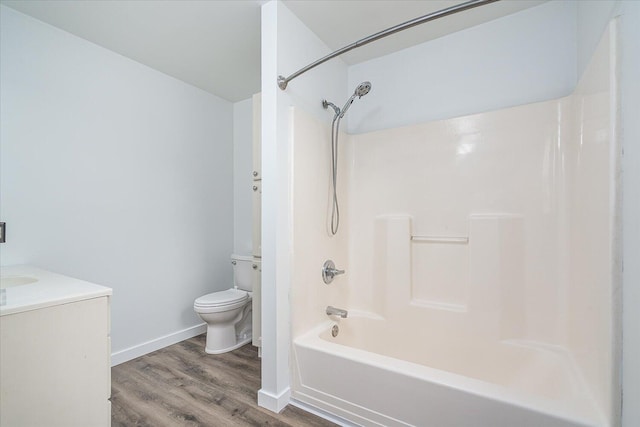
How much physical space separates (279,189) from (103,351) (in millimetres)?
1068

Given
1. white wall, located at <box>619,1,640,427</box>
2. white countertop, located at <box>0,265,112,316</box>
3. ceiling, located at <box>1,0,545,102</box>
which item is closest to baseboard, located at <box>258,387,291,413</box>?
white countertop, located at <box>0,265,112,316</box>

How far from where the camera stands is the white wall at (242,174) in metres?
2.97

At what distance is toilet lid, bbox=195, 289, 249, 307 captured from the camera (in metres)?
2.21

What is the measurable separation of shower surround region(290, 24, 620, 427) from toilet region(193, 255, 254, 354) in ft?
2.89

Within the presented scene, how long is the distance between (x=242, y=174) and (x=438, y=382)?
2.58 metres

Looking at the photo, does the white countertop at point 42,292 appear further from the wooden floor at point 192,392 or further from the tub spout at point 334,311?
the tub spout at point 334,311

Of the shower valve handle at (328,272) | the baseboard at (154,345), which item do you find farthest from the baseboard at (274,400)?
the baseboard at (154,345)

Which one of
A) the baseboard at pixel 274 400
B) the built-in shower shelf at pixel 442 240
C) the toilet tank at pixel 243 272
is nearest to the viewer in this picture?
the baseboard at pixel 274 400

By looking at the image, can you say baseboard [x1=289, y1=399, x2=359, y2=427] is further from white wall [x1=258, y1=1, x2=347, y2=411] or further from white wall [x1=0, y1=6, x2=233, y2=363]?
white wall [x1=0, y1=6, x2=233, y2=363]

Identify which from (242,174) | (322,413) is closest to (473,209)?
(322,413)

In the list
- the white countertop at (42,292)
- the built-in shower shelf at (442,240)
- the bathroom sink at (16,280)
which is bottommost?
the bathroom sink at (16,280)

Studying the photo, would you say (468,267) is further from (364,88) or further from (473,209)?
(364,88)

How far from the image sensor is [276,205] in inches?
62.4

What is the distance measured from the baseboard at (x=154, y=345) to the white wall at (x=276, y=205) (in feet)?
4.14
